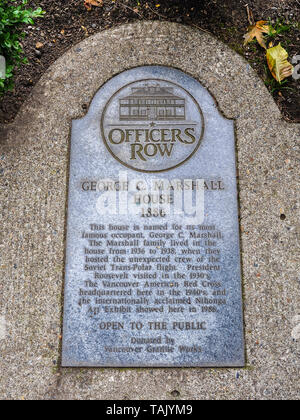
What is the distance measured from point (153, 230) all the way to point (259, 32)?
6.20 feet

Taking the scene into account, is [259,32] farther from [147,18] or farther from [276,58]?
[147,18]

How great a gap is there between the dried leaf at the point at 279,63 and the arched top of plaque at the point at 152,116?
1.93ft

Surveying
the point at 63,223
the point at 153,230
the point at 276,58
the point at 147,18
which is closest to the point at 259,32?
the point at 276,58

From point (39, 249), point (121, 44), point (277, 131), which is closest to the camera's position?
point (39, 249)

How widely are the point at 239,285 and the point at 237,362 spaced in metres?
0.49

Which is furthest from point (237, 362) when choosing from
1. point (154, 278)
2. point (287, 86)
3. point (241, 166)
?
point (287, 86)

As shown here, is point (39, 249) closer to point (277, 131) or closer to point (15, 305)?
point (15, 305)

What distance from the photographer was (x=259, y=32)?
10.2 feet

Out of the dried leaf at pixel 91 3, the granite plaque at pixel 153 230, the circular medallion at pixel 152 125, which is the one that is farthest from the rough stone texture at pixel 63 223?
the dried leaf at pixel 91 3

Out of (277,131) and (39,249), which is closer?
(39,249)

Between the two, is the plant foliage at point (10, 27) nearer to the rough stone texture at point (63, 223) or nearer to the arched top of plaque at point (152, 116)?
the rough stone texture at point (63, 223)

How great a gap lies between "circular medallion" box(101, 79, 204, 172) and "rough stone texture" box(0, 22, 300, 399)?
0.69 feet
